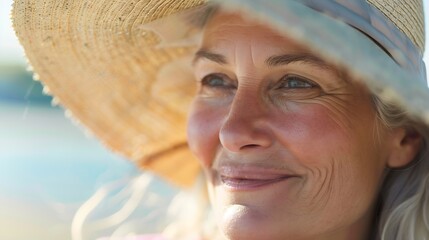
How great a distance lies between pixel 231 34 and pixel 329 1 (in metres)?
0.49

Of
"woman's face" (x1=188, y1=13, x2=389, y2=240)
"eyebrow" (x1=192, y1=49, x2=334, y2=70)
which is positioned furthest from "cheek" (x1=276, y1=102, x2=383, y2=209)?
"eyebrow" (x1=192, y1=49, x2=334, y2=70)

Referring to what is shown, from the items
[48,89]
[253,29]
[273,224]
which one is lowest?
[273,224]

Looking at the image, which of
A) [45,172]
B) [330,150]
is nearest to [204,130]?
[330,150]

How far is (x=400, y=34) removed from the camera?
1.74 m

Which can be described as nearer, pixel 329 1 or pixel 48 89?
pixel 329 1

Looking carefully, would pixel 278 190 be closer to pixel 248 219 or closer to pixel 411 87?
pixel 248 219

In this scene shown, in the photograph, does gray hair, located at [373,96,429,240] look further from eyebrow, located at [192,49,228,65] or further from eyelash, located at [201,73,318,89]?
eyebrow, located at [192,49,228,65]

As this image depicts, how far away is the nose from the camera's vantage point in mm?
1872

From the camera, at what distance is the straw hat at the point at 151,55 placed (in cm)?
138

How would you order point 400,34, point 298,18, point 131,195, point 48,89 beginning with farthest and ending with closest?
1. point 131,195
2. point 48,89
3. point 400,34
4. point 298,18

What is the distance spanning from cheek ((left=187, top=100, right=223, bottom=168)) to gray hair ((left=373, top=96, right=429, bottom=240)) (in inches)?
21.3

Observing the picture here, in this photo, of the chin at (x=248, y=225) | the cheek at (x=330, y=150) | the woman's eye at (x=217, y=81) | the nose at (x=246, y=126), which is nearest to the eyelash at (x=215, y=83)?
the woman's eye at (x=217, y=81)

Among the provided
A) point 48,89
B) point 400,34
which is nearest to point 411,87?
point 400,34

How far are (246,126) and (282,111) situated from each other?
12cm
